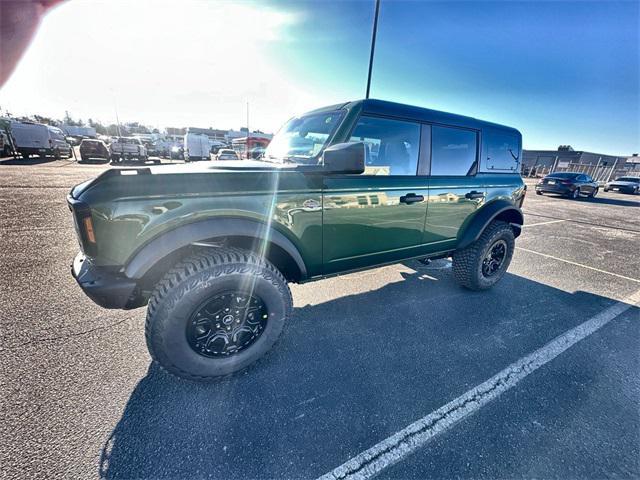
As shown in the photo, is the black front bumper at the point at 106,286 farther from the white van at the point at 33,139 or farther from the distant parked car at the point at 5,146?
the distant parked car at the point at 5,146

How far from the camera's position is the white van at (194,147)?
26156 mm

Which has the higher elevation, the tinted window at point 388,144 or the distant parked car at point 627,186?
the tinted window at point 388,144

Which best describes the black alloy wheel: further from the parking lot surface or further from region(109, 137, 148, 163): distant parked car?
region(109, 137, 148, 163): distant parked car

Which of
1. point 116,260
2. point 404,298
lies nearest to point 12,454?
point 116,260

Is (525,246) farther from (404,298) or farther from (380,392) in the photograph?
(380,392)

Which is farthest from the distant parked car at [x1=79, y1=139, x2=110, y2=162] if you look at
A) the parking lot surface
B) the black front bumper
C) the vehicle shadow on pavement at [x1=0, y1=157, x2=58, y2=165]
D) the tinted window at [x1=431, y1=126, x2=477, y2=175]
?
the tinted window at [x1=431, y1=126, x2=477, y2=175]

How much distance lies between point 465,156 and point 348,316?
2368mm

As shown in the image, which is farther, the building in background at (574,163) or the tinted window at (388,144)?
the building in background at (574,163)

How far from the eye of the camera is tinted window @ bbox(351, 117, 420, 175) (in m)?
2.64

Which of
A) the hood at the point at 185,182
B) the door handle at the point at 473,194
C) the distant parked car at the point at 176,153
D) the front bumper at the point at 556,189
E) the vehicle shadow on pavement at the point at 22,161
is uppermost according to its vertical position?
the hood at the point at 185,182

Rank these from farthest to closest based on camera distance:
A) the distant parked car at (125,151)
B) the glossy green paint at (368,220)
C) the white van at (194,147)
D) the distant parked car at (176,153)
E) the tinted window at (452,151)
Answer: the distant parked car at (176,153) → the white van at (194,147) → the distant parked car at (125,151) → the tinted window at (452,151) → the glossy green paint at (368,220)

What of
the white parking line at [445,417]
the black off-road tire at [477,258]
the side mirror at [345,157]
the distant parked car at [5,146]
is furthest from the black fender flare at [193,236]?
the distant parked car at [5,146]

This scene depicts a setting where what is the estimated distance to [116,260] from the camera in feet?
5.98

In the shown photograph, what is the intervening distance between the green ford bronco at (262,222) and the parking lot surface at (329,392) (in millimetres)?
397
